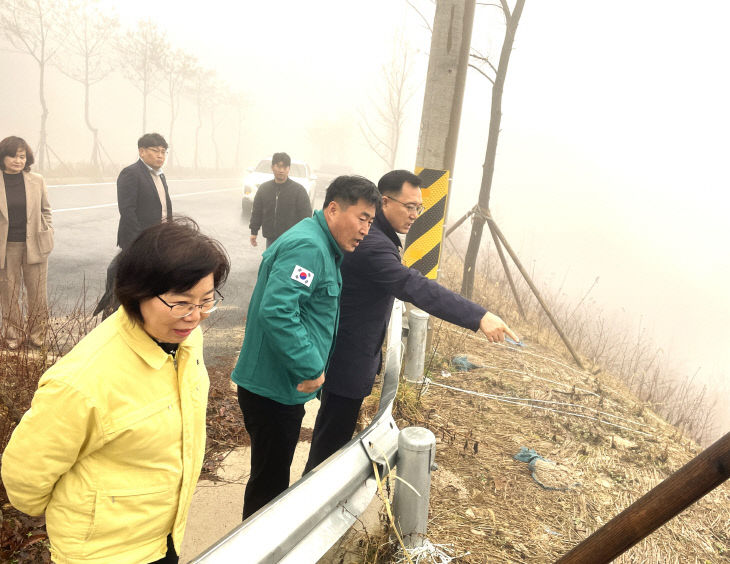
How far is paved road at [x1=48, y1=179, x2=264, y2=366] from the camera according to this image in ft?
19.2

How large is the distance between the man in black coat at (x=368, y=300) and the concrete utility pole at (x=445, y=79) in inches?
69.3

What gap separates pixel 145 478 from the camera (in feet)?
4.58

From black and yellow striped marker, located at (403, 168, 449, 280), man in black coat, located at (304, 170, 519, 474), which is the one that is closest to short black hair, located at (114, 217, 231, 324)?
man in black coat, located at (304, 170, 519, 474)

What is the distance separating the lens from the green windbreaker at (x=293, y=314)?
2098 millimetres

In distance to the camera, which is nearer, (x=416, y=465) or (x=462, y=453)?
(x=416, y=465)

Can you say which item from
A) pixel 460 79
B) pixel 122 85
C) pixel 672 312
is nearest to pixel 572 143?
pixel 672 312

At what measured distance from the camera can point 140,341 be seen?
4.42 feet

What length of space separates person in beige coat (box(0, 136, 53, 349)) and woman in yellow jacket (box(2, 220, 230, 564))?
132 inches

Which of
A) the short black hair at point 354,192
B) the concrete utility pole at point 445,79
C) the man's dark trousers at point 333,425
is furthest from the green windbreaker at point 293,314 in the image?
the concrete utility pole at point 445,79

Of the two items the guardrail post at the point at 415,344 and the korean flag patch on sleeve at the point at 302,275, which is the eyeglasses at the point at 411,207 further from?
the guardrail post at the point at 415,344

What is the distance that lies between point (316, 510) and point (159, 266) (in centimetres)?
84

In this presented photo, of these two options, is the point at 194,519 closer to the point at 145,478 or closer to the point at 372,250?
the point at 145,478

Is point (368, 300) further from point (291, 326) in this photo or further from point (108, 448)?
point (108, 448)

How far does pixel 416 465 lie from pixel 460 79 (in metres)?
3.56
